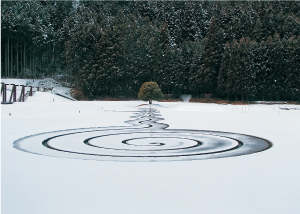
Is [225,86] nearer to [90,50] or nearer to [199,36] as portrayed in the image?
[199,36]

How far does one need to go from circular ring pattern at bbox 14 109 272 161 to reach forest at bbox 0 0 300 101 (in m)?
40.6

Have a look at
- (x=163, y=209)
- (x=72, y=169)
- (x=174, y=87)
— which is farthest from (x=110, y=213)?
(x=174, y=87)

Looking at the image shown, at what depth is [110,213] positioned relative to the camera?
4621mm

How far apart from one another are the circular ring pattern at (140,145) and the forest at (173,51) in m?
40.6

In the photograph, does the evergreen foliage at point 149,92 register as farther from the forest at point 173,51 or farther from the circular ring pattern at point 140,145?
the circular ring pattern at point 140,145

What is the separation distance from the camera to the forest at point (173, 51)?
51.3m

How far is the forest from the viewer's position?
51312 millimetres

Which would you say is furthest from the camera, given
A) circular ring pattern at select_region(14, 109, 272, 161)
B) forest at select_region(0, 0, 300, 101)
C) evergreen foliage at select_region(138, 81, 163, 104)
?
forest at select_region(0, 0, 300, 101)

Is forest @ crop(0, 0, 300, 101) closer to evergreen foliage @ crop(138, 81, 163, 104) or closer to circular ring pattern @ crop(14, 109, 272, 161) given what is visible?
evergreen foliage @ crop(138, 81, 163, 104)

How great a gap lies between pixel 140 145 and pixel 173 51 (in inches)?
1981

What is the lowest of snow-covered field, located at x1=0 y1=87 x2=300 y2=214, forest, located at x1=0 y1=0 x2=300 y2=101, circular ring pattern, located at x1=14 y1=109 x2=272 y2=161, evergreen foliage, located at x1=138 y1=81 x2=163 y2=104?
circular ring pattern, located at x1=14 y1=109 x2=272 y2=161

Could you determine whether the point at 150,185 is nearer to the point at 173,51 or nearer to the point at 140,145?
the point at 140,145

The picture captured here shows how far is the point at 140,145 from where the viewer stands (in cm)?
1110

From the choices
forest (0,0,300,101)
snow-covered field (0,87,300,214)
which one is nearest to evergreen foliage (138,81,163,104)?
forest (0,0,300,101)
